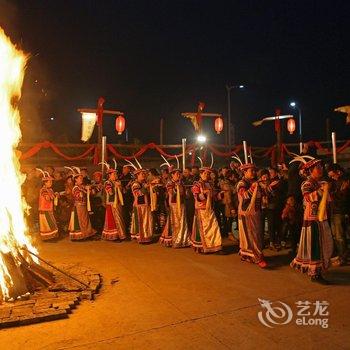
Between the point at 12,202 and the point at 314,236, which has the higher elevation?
the point at 12,202

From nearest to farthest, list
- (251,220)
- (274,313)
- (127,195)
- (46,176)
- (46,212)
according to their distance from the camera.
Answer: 1. (274,313)
2. (251,220)
3. (46,212)
4. (46,176)
5. (127,195)

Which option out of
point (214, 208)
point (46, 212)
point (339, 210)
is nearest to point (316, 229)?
point (339, 210)

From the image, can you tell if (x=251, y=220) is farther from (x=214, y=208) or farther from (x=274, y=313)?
(x=274, y=313)

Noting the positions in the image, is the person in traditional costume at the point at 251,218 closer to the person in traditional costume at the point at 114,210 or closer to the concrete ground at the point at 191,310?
the concrete ground at the point at 191,310

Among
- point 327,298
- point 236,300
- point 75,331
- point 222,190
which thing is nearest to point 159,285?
point 236,300

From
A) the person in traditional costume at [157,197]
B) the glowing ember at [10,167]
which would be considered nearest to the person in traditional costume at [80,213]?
the person in traditional costume at [157,197]

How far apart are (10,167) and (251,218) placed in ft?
14.6

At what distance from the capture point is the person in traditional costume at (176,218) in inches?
377

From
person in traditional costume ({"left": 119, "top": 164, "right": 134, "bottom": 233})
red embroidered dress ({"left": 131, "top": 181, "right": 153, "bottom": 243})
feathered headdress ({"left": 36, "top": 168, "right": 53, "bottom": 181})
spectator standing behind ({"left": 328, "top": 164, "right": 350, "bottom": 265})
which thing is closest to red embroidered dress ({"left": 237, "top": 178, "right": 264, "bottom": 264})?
spectator standing behind ({"left": 328, "top": 164, "right": 350, "bottom": 265})

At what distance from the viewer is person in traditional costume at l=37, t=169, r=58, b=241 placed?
10766 mm

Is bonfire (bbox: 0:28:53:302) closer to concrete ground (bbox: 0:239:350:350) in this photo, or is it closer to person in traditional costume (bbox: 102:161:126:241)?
concrete ground (bbox: 0:239:350:350)

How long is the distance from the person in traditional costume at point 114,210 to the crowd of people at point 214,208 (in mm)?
27

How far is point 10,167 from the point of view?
6691 millimetres

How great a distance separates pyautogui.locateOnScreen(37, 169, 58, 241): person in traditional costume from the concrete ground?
2.92 m
